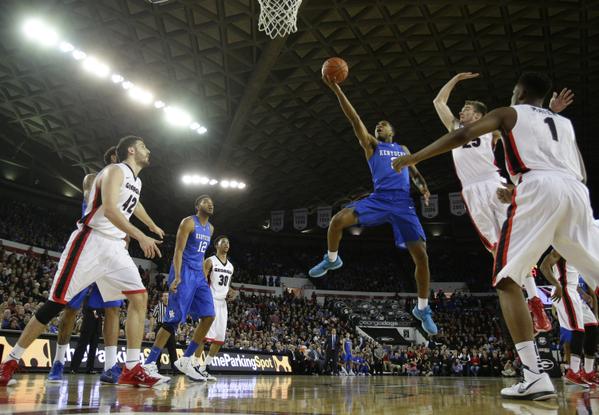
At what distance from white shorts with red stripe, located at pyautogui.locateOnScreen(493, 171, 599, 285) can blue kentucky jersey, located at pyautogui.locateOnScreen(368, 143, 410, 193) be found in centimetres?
207

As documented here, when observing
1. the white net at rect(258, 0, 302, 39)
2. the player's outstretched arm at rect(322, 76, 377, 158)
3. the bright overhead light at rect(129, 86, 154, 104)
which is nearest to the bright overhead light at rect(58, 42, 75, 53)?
the bright overhead light at rect(129, 86, 154, 104)

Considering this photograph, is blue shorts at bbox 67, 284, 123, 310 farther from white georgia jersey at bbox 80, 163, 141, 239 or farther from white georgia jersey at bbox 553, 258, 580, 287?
white georgia jersey at bbox 553, 258, 580, 287

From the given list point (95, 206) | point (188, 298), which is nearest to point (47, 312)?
point (95, 206)

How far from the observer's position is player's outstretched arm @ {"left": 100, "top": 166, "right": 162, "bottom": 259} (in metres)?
3.88

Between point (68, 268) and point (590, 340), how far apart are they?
6.04 meters

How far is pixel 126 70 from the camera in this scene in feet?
52.3

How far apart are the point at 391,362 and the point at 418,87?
11299 mm

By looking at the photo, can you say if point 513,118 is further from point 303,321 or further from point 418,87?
point 303,321

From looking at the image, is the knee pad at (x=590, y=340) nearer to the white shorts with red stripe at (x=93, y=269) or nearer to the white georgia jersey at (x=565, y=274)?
the white georgia jersey at (x=565, y=274)

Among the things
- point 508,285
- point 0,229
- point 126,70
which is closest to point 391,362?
point 126,70

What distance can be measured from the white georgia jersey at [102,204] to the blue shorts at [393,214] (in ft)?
7.12

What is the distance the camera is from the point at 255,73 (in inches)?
640

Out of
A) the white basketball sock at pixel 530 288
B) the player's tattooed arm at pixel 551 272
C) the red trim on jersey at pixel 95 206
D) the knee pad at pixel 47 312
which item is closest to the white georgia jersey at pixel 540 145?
the white basketball sock at pixel 530 288

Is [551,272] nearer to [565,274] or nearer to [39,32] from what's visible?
[565,274]
